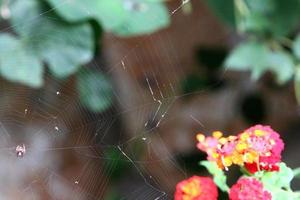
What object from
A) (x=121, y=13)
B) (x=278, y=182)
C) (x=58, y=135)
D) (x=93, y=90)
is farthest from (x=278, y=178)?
(x=93, y=90)

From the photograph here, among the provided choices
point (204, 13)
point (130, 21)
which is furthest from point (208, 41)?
point (130, 21)

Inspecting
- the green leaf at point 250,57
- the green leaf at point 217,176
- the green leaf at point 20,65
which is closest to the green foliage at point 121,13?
the green leaf at point 20,65

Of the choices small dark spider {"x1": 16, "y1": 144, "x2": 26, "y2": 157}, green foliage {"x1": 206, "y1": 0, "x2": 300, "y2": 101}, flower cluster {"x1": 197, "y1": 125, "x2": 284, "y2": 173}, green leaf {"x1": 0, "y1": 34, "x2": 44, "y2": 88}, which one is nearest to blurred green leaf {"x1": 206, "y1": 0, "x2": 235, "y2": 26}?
green foliage {"x1": 206, "y1": 0, "x2": 300, "y2": 101}

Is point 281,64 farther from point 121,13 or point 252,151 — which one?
→ point 252,151

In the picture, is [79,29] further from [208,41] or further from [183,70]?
[208,41]

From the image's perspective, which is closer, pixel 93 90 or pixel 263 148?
pixel 263 148

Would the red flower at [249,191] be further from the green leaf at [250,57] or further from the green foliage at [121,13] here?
the green leaf at [250,57]
